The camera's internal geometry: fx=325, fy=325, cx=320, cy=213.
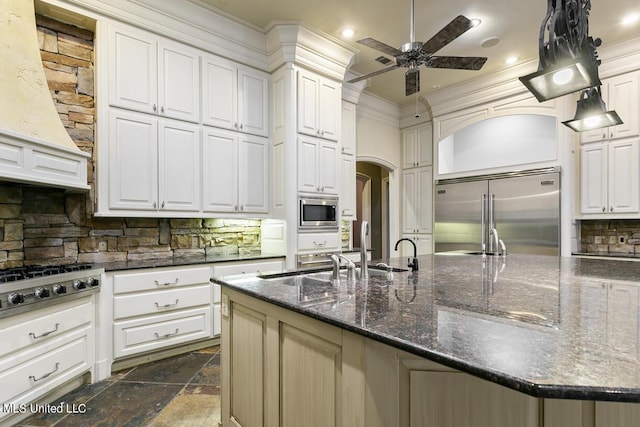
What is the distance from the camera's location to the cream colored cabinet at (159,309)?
2621 millimetres

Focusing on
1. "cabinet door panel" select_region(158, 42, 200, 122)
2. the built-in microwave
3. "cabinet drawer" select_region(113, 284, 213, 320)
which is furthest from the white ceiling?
"cabinet drawer" select_region(113, 284, 213, 320)

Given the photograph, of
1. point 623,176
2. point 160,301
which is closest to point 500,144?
point 623,176

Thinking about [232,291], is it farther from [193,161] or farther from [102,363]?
[193,161]

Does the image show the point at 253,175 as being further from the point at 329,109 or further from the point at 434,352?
the point at 434,352

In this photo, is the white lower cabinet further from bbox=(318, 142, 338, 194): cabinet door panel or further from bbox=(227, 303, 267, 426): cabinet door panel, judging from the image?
bbox=(318, 142, 338, 194): cabinet door panel

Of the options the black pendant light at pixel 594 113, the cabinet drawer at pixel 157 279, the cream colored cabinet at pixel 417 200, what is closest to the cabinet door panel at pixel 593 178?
the black pendant light at pixel 594 113

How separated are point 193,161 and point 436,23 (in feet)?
9.75

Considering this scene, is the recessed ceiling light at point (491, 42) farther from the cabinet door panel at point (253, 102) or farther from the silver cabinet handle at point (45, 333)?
the silver cabinet handle at point (45, 333)

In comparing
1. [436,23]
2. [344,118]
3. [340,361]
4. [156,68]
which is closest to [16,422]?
[340,361]

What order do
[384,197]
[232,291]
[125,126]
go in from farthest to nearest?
[384,197] → [125,126] → [232,291]

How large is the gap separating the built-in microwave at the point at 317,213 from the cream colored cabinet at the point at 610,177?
311cm

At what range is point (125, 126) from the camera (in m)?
2.90

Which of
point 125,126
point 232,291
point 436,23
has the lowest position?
point 232,291

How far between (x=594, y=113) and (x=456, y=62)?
3.67 feet
